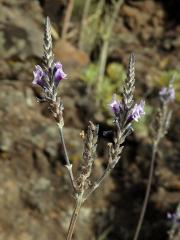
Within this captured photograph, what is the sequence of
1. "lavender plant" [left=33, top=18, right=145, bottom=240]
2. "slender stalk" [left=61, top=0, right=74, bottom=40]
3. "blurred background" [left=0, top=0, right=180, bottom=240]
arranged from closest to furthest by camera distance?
1. "lavender plant" [left=33, top=18, right=145, bottom=240]
2. "blurred background" [left=0, top=0, right=180, bottom=240]
3. "slender stalk" [left=61, top=0, right=74, bottom=40]

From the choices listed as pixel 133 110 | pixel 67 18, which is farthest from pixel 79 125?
pixel 133 110

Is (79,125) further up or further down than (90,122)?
further up

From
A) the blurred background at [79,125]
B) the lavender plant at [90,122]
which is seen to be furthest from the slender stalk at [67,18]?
the lavender plant at [90,122]

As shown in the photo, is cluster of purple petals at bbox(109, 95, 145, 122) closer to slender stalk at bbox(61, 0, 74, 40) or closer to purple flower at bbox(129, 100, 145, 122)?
purple flower at bbox(129, 100, 145, 122)

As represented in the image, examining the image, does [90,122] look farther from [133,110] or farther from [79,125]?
[79,125]

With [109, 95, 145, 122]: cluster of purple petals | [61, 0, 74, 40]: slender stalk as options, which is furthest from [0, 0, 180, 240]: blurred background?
[109, 95, 145, 122]: cluster of purple petals

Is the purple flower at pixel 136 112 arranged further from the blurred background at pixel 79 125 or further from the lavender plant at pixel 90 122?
the blurred background at pixel 79 125

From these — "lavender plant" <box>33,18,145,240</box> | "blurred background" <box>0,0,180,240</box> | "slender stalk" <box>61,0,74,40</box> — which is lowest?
"lavender plant" <box>33,18,145,240</box>

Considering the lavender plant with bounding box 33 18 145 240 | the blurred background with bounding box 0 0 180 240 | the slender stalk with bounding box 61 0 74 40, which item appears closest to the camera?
the lavender plant with bounding box 33 18 145 240

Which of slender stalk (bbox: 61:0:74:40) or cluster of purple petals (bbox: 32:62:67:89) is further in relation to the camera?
slender stalk (bbox: 61:0:74:40)
